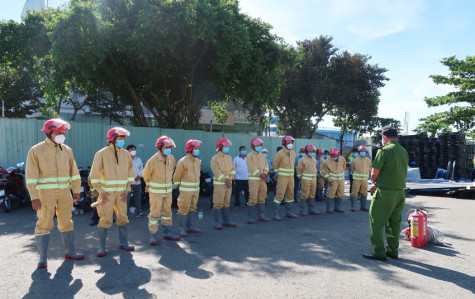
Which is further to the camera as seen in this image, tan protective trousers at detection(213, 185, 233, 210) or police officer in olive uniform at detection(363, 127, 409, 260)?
tan protective trousers at detection(213, 185, 233, 210)

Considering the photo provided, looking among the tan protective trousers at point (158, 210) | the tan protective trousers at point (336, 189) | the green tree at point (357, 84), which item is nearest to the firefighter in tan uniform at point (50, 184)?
the tan protective trousers at point (158, 210)

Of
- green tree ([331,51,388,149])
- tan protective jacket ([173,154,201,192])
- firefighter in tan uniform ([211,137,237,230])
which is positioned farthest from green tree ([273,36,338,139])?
tan protective jacket ([173,154,201,192])

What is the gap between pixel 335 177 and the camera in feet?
30.7

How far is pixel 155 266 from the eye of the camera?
16.1ft

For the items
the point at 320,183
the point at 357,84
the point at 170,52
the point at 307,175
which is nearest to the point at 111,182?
the point at 307,175

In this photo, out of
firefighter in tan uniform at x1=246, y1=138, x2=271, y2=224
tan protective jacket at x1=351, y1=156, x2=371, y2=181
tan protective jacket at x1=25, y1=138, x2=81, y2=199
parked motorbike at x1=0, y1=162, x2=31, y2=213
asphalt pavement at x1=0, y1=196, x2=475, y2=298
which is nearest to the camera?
asphalt pavement at x1=0, y1=196, x2=475, y2=298

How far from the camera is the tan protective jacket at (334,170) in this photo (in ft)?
30.8

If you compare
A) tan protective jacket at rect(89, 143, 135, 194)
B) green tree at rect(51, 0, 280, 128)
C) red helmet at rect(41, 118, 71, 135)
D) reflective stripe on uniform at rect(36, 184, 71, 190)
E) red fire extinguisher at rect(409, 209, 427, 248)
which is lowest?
red fire extinguisher at rect(409, 209, 427, 248)

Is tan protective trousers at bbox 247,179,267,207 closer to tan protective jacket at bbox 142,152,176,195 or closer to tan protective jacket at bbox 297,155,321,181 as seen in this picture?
tan protective jacket at bbox 297,155,321,181

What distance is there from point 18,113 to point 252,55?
1946 centimetres

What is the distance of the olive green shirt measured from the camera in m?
5.21

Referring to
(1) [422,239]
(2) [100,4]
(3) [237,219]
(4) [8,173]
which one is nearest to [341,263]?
(1) [422,239]

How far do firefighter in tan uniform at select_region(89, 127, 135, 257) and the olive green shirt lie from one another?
4158 millimetres

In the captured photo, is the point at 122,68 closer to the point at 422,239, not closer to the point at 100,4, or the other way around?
the point at 100,4
